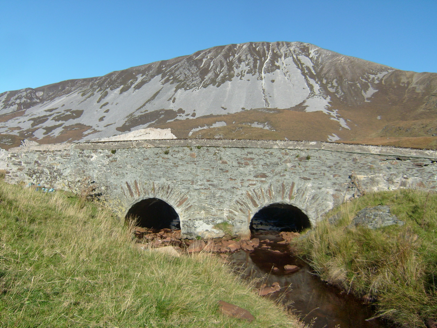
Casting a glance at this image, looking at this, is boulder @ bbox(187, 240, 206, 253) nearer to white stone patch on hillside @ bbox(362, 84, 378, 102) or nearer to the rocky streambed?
the rocky streambed

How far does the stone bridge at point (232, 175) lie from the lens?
1137cm

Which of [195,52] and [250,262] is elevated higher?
[195,52]

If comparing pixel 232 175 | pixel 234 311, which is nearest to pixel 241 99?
pixel 232 175

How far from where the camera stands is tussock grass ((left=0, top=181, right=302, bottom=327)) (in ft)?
11.0

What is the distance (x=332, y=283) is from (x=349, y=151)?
5.29 meters

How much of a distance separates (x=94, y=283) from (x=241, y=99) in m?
88.9

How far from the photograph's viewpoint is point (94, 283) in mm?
4055

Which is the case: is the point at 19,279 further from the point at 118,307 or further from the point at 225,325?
the point at 225,325

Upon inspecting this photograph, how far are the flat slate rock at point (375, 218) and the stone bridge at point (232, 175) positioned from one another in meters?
2.18

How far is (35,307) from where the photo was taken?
10.7ft

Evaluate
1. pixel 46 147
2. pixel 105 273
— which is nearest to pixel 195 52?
pixel 46 147

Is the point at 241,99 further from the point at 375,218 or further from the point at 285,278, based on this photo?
the point at 285,278

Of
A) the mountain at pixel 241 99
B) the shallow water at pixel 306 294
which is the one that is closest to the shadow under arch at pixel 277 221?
the shallow water at pixel 306 294

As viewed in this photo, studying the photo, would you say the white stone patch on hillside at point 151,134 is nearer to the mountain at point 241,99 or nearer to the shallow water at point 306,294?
the shallow water at point 306,294
